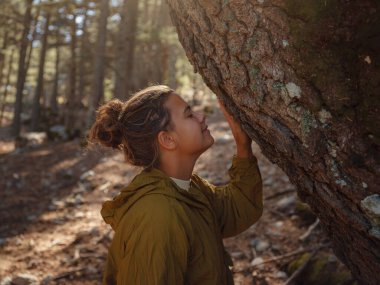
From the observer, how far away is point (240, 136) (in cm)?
275

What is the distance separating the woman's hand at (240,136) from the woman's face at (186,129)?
0.23 meters

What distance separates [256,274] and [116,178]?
5.24 m

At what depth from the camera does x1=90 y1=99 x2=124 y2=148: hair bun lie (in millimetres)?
2559

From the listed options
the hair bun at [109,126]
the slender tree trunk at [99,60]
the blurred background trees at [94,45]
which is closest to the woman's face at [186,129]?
the hair bun at [109,126]

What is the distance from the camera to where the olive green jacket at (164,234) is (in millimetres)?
1979

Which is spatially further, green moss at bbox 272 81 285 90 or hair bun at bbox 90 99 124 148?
hair bun at bbox 90 99 124 148

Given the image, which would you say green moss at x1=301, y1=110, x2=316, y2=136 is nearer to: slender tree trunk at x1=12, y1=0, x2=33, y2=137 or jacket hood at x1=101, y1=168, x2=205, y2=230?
jacket hood at x1=101, y1=168, x2=205, y2=230

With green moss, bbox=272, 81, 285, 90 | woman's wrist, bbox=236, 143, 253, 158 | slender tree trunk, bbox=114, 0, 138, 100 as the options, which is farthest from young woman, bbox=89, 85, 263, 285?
slender tree trunk, bbox=114, 0, 138, 100

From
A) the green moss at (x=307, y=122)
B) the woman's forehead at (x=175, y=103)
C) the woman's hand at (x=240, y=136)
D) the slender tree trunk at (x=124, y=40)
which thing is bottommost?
the woman's hand at (x=240, y=136)

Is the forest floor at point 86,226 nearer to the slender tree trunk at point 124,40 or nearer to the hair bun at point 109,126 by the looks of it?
the hair bun at point 109,126

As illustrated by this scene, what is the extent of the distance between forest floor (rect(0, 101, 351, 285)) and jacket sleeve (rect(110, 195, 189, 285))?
3.35ft

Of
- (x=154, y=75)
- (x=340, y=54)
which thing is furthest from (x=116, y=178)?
(x=154, y=75)

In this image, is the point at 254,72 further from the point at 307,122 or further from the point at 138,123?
the point at 138,123

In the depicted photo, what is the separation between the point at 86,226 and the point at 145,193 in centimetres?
489
